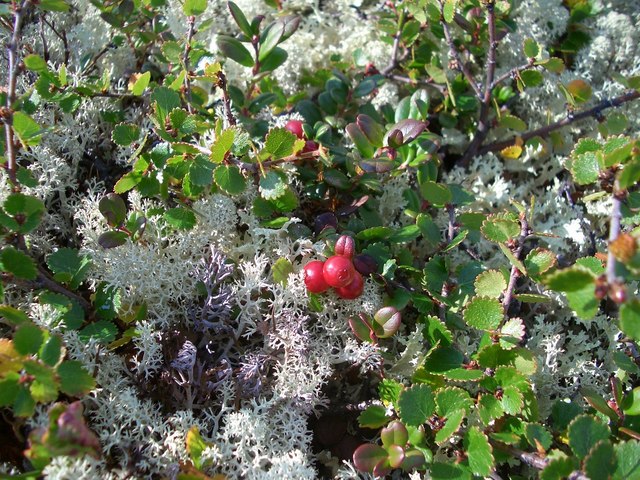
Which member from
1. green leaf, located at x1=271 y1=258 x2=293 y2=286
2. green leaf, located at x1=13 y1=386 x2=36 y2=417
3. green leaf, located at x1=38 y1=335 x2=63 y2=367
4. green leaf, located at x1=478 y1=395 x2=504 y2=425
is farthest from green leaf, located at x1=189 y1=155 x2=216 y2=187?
green leaf, located at x1=478 y1=395 x2=504 y2=425

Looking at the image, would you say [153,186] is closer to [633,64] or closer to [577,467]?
[577,467]

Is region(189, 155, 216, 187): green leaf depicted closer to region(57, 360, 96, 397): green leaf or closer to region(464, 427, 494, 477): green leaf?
region(57, 360, 96, 397): green leaf

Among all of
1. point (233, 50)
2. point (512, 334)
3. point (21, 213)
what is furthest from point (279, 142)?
point (512, 334)

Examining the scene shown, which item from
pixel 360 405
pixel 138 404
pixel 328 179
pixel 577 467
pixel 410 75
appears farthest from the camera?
pixel 410 75

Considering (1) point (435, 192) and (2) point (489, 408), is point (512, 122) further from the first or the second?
(2) point (489, 408)

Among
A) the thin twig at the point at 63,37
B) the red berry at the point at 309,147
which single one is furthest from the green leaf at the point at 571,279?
the thin twig at the point at 63,37

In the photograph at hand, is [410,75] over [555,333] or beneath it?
over

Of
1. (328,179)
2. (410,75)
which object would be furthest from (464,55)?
(328,179)
